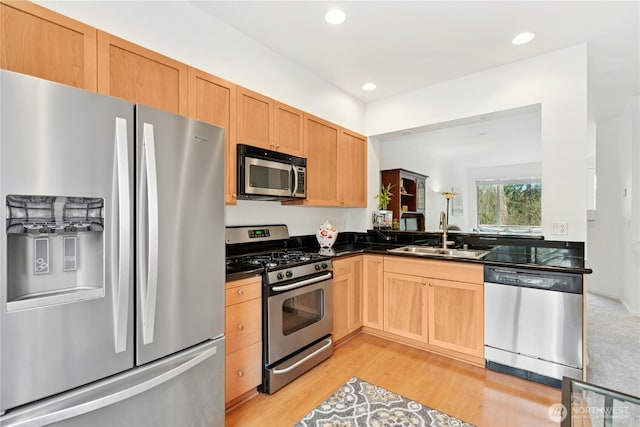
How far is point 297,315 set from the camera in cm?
243

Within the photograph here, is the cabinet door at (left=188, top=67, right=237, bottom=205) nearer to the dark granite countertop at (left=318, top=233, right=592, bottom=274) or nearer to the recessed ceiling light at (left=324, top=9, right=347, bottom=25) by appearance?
the recessed ceiling light at (left=324, top=9, right=347, bottom=25)

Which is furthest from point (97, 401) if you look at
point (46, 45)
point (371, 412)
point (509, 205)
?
point (509, 205)

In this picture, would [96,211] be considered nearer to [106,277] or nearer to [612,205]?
[106,277]

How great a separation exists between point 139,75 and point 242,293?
4.87ft

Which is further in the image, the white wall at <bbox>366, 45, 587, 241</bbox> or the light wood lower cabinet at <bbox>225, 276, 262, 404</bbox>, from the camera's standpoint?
the white wall at <bbox>366, 45, 587, 241</bbox>

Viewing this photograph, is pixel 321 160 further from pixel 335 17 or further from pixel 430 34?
pixel 430 34

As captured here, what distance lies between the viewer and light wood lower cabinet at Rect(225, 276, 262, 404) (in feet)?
6.37

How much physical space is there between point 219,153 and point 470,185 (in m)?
7.75

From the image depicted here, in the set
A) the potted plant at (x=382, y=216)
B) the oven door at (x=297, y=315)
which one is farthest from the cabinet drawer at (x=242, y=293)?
the potted plant at (x=382, y=216)

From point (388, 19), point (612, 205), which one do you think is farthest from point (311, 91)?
point (612, 205)

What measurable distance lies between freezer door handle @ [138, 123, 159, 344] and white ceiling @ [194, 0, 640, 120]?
4.77 feet

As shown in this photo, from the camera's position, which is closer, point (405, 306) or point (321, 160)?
point (405, 306)

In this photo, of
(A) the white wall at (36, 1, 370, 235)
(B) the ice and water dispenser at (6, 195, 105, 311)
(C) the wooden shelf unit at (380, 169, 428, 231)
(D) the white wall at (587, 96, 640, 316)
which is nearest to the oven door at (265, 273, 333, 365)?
(A) the white wall at (36, 1, 370, 235)

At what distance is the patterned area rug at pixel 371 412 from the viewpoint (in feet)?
6.18
